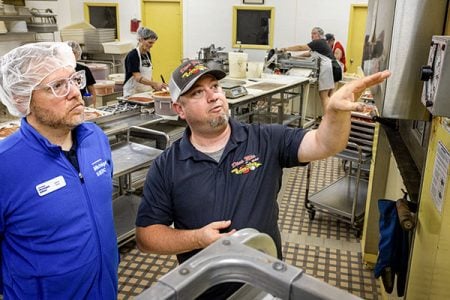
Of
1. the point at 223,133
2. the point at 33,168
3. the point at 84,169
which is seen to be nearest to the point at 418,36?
the point at 223,133

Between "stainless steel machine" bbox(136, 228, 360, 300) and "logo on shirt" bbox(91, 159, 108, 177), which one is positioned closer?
"stainless steel machine" bbox(136, 228, 360, 300)

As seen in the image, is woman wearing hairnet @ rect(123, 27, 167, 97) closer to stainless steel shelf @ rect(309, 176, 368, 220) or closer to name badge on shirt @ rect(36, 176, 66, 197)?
stainless steel shelf @ rect(309, 176, 368, 220)

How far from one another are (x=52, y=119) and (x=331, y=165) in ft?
13.9

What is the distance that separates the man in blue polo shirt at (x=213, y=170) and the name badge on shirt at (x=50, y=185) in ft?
0.94

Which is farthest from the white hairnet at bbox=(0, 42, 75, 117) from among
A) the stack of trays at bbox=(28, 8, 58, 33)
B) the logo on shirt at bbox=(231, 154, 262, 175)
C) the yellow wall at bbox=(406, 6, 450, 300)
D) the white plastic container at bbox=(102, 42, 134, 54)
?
the white plastic container at bbox=(102, 42, 134, 54)

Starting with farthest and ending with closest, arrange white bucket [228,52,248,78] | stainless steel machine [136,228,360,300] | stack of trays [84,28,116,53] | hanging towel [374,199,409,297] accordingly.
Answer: stack of trays [84,28,116,53]
white bucket [228,52,248,78]
hanging towel [374,199,409,297]
stainless steel machine [136,228,360,300]

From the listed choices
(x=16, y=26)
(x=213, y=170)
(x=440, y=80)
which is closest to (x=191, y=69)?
(x=213, y=170)

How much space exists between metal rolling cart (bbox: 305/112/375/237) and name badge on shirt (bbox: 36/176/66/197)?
2.52 metres

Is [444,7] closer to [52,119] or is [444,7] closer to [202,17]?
[52,119]

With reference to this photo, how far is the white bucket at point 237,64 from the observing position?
16.6ft

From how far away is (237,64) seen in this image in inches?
202

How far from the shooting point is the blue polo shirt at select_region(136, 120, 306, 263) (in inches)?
56.7

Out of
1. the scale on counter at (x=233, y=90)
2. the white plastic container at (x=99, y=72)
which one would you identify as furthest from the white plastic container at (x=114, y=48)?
the scale on counter at (x=233, y=90)

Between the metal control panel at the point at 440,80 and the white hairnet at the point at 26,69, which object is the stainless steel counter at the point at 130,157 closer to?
the white hairnet at the point at 26,69
